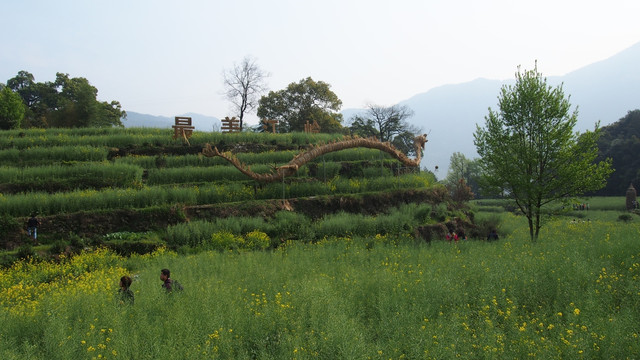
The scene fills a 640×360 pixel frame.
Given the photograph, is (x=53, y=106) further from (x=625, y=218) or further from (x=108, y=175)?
(x=625, y=218)

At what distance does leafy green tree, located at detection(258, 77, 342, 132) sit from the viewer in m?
47.1

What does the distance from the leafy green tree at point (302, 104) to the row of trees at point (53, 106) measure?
1823 centimetres

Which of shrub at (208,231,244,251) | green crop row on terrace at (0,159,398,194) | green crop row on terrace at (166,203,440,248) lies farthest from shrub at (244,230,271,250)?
green crop row on terrace at (0,159,398,194)

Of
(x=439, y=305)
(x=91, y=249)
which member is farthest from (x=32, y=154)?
(x=439, y=305)

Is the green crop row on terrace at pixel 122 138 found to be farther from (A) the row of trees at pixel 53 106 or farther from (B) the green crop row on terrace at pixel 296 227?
(A) the row of trees at pixel 53 106

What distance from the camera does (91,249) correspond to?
45.9 feet

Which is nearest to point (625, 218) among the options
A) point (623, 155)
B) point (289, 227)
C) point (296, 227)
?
point (296, 227)

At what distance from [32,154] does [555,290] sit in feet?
81.5

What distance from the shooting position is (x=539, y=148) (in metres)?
16.8

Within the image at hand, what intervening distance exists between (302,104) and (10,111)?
29.6 metres

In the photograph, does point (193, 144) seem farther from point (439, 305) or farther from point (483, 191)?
point (439, 305)

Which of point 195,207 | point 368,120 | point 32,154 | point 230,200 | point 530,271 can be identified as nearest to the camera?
point 530,271

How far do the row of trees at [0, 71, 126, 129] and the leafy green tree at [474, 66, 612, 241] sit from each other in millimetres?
36357

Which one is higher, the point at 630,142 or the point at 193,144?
the point at 630,142
